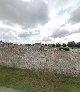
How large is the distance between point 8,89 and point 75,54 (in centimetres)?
870

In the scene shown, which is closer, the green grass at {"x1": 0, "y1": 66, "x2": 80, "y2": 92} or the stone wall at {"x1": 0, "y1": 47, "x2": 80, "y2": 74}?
the green grass at {"x1": 0, "y1": 66, "x2": 80, "y2": 92}

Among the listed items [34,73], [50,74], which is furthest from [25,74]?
[50,74]

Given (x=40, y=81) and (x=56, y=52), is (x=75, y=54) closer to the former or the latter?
(x=56, y=52)

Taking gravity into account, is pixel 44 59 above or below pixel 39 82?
above

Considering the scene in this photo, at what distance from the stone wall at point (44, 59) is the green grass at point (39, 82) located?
92cm

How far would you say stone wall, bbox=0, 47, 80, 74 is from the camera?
19.2m

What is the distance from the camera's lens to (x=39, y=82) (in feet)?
53.8

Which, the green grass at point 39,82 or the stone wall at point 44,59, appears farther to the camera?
the stone wall at point 44,59

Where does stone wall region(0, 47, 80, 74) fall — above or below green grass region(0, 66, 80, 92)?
above

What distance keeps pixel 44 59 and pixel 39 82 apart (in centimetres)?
477

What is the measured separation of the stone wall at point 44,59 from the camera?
1925 cm

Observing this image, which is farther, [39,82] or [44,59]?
[44,59]

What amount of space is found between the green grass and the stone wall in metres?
0.92

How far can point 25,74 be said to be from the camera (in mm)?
19094
